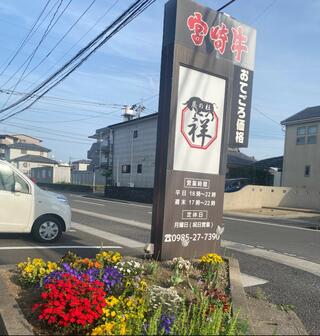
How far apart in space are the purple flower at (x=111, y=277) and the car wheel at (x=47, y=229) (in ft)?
15.8

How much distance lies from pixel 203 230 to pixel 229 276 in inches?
47.5

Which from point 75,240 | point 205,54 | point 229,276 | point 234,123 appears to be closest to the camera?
point 229,276

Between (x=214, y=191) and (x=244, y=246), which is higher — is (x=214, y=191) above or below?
above

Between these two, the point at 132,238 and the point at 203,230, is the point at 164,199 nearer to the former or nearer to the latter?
the point at 203,230

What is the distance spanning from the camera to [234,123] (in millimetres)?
8375

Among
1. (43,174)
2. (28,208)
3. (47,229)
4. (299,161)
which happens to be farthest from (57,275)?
(43,174)

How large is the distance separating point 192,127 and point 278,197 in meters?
24.5

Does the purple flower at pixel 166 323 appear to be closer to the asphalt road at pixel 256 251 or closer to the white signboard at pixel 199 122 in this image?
the asphalt road at pixel 256 251

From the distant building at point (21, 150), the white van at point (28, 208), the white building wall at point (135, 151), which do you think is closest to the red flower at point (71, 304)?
the white van at point (28, 208)

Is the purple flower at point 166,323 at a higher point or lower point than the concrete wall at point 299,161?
lower

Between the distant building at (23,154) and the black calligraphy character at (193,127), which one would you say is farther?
the distant building at (23,154)

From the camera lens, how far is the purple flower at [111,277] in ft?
14.2

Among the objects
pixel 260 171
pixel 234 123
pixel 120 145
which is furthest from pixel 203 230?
pixel 120 145

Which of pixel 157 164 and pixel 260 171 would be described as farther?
pixel 260 171
